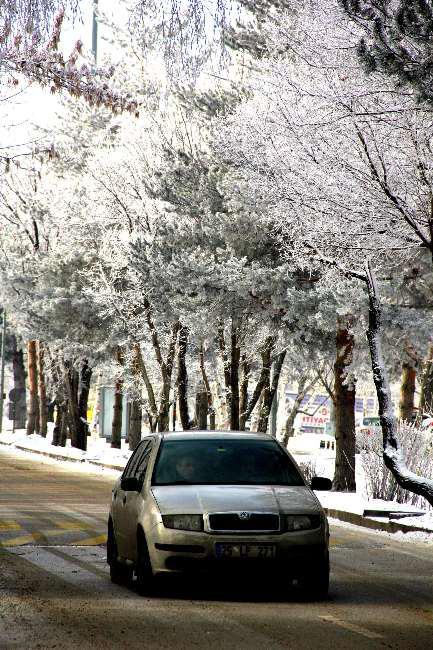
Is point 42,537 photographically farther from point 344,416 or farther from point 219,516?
point 344,416

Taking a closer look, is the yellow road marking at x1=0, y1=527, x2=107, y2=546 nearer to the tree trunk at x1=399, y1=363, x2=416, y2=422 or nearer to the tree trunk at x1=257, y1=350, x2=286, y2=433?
the tree trunk at x1=257, y1=350, x2=286, y2=433

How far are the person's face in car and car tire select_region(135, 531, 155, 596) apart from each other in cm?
83

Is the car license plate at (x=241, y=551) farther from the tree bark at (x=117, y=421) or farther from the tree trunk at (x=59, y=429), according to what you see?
the tree trunk at (x=59, y=429)

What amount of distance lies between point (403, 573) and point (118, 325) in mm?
31680

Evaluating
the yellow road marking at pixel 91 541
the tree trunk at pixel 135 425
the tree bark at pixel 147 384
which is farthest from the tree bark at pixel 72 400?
the yellow road marking at pixel 91 541

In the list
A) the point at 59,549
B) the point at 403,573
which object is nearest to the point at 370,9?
the point at 403,573

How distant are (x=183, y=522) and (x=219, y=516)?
314 millimetres

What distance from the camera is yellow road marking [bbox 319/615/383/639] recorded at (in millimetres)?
9664

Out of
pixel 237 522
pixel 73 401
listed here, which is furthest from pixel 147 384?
pixel 237 522

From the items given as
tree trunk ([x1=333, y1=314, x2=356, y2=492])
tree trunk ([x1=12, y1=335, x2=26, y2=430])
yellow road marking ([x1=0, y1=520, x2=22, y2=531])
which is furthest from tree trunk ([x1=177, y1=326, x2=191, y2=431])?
tree trunk ([x1=12, y1=335, x2=26, y2=430])

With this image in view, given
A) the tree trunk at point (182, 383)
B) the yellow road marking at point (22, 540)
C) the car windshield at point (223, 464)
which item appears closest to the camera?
the car windshield at point (223, 464)

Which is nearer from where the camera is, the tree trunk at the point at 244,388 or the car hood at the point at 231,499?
the car hood at the point at 231,499

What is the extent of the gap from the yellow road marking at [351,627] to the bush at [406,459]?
13314 millimetres

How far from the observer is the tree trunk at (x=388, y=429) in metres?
19.5
